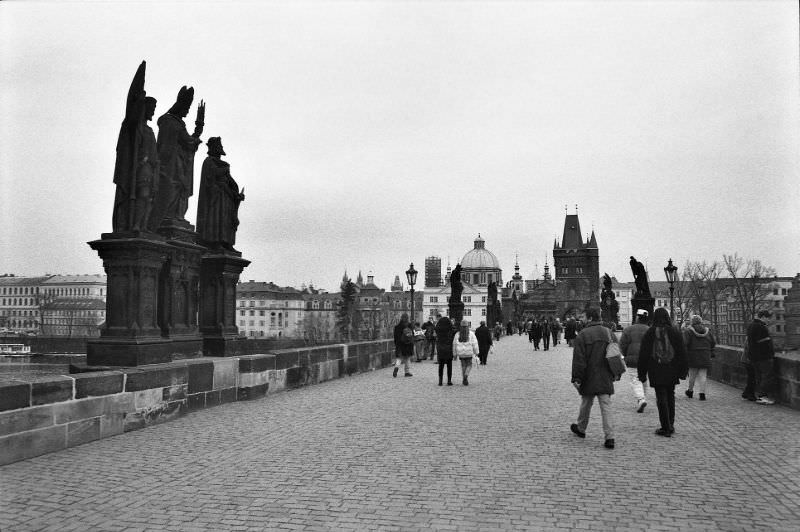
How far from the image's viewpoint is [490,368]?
69.1 ft

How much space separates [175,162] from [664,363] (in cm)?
850

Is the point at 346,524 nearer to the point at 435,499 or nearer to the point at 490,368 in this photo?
the point at 435,499

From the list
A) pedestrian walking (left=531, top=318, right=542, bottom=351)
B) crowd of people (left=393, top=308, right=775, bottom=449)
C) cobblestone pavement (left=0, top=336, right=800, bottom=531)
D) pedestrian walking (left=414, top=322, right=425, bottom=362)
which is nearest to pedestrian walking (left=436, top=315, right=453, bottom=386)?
crowd of people (left=393, top=308, right=775, bottom=449)

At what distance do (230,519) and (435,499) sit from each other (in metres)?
1.60

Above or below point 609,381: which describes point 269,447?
below

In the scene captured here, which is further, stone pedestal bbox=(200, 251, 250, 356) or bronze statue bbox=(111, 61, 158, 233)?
stone pedestal bbox=(200, 251, 250, 356)

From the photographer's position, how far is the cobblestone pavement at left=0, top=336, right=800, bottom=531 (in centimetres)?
499

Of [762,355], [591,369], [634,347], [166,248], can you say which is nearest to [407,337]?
[634,347]

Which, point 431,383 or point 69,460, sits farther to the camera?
point 431,383

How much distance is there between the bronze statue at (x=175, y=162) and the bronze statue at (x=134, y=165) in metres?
1.33

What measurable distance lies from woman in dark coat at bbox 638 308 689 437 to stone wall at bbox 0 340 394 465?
20.7 feet

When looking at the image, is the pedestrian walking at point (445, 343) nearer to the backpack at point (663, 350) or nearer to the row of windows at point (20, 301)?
the backpack at point (663, 350)

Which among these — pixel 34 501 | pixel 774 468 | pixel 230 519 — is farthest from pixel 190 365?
pixel 774 468

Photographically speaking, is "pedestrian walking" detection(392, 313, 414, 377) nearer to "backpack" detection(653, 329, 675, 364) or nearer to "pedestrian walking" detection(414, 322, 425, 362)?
"pedestrian walking" detection(414, 322, 425, 362)
